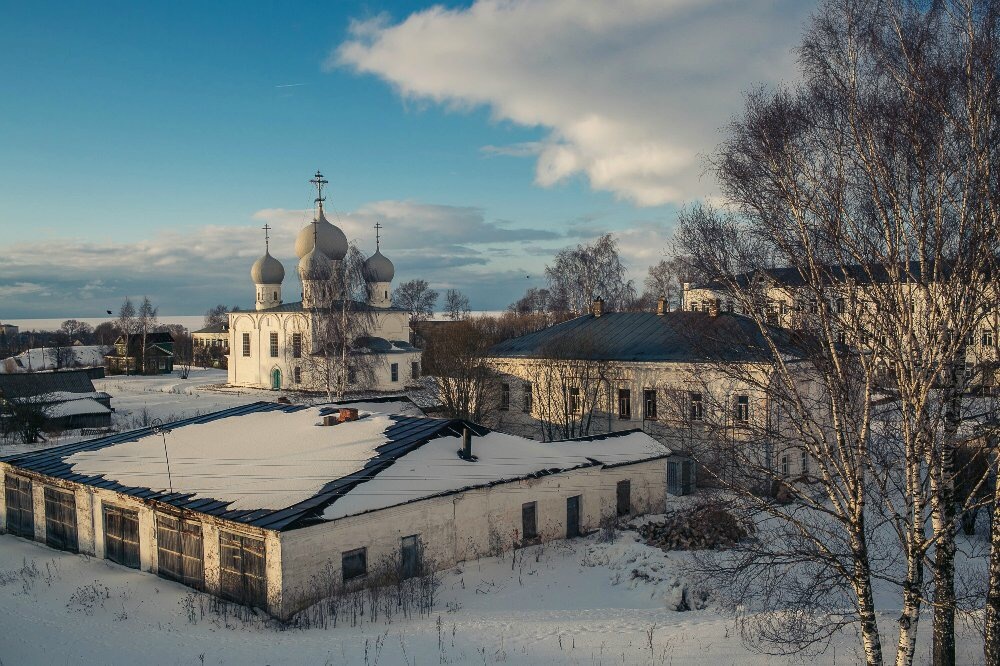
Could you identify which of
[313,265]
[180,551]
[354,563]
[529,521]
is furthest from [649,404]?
[313,265]

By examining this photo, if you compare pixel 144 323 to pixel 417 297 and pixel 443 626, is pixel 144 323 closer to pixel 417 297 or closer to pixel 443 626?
pixel 417 297

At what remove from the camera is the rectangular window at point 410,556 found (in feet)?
46.3

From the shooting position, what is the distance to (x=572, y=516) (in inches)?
718

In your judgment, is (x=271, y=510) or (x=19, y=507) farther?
(x=19, y=507)

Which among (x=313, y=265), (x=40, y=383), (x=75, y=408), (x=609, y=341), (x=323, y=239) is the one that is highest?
(x=323, y=239)

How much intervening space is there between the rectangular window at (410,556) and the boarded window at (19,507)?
1058cm

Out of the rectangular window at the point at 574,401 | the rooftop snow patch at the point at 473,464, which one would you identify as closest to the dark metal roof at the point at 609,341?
the rectangular window at the point at 574,401

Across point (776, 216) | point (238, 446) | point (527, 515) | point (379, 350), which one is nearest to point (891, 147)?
point (776, 216)

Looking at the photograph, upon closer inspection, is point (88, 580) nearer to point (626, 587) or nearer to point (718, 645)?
point (626, 587)

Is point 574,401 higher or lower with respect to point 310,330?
lower

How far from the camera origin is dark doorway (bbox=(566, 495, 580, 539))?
18083 millimetres

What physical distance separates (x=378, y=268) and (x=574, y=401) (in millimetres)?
28340

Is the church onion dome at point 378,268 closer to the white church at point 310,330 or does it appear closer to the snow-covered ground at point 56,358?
the white church at point 310,330

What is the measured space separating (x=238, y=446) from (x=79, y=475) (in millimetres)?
3532
